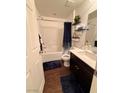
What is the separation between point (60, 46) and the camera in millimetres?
5871

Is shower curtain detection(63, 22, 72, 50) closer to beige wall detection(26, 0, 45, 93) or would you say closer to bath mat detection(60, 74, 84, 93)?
bath mat detection(60, 74, 84, 93)

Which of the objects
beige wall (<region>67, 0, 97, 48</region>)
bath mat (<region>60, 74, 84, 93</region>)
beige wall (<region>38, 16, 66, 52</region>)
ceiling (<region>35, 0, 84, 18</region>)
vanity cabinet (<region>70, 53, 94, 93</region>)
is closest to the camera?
vanity cabinet (<region>70, 53, 94, 93</region>)

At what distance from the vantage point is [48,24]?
5293mm

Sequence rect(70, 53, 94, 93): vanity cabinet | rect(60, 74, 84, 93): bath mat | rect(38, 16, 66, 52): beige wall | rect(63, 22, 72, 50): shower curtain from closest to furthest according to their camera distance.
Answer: rect(70, 53, 94, 93): vanity cabinet
rect(60, 74, 84, 93): bath mat
rect(38, 16, 66, 52): beige wall
rect(63, 22, 72, 50): shower curtain

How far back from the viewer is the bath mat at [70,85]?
2476 millimetres

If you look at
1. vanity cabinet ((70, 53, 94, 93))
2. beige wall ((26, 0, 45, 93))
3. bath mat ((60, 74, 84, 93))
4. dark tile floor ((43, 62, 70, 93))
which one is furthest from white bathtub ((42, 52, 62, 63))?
beige wall ((26, 0, 45, 93))

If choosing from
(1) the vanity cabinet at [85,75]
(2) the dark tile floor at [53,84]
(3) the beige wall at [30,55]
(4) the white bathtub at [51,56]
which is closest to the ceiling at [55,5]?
(3) the beige wall at [30,55]

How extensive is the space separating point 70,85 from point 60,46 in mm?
3301

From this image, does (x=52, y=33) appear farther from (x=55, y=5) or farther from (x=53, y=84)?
(x=53, y=84)

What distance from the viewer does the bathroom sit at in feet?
6.17

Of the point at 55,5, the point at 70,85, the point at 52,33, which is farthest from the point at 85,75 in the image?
the point at 52,33
